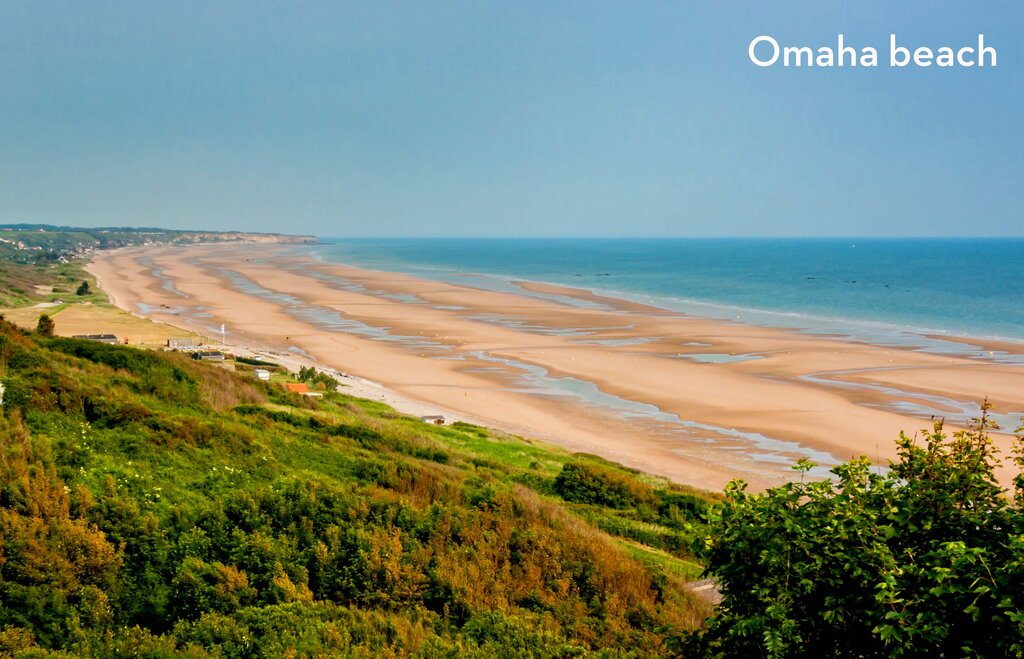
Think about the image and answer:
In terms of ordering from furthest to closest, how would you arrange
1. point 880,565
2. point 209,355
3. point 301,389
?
point 209,355
point 301,389
point 880,565

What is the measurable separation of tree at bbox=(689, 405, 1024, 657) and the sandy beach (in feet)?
54.6

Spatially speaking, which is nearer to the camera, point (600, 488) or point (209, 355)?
point (600, 488)

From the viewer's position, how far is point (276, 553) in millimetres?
9008

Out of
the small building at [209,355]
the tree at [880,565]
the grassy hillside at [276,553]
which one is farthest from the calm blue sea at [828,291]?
the tree at [880,565]

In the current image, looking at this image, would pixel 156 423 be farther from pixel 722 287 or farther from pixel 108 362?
pixel 722 287

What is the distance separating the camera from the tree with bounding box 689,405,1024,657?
511 centimetres

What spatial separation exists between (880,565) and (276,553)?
6.33 m

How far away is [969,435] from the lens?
6.15 m

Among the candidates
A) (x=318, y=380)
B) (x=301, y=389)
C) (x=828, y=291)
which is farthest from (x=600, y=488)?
(x=828, y=291)

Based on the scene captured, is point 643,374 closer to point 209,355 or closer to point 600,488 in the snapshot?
point 209,355

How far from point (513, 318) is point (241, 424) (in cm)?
4904

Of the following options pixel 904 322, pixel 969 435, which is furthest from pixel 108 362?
pixel 904 322

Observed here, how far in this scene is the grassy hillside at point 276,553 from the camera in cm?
788

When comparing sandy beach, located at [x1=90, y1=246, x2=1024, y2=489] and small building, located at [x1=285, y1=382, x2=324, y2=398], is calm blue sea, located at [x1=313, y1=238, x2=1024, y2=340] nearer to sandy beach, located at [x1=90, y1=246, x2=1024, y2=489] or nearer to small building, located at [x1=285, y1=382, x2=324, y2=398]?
sandy beach, located at [x1=90, y1=246, x2=1024, y2=489]
